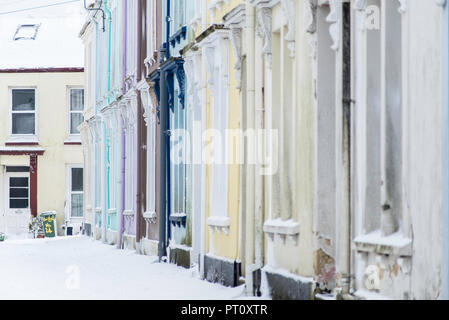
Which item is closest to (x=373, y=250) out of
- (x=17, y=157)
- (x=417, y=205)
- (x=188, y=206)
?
(x=417, y=205)

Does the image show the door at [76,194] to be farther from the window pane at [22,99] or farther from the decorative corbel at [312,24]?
the decorative corbel at [312,24]

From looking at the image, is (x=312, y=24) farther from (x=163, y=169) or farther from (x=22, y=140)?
(x=22, y=140)

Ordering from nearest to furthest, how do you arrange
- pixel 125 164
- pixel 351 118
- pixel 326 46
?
pixel 351 118 < pixel 326 46 < pixel 125 164

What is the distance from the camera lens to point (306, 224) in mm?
11680

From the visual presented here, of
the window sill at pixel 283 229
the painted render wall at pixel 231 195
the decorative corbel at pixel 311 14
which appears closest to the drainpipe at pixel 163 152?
the painted render wall at pixel 231 195

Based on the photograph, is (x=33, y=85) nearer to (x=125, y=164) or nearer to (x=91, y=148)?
(x=91, y=148)

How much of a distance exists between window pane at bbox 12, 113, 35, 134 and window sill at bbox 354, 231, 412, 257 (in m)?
33.2

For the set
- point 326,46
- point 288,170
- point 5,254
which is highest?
point 326,46

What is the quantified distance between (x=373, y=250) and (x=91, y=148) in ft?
88.9

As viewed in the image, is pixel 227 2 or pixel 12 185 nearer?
pixel 227 2

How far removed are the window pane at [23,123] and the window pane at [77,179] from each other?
214 cm

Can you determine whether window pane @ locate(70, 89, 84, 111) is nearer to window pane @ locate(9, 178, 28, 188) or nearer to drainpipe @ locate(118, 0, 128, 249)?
window pane @ locate(9, 178, 28, 188)

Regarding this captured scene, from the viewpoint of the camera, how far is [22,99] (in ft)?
138

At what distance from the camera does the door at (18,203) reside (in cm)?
4125
